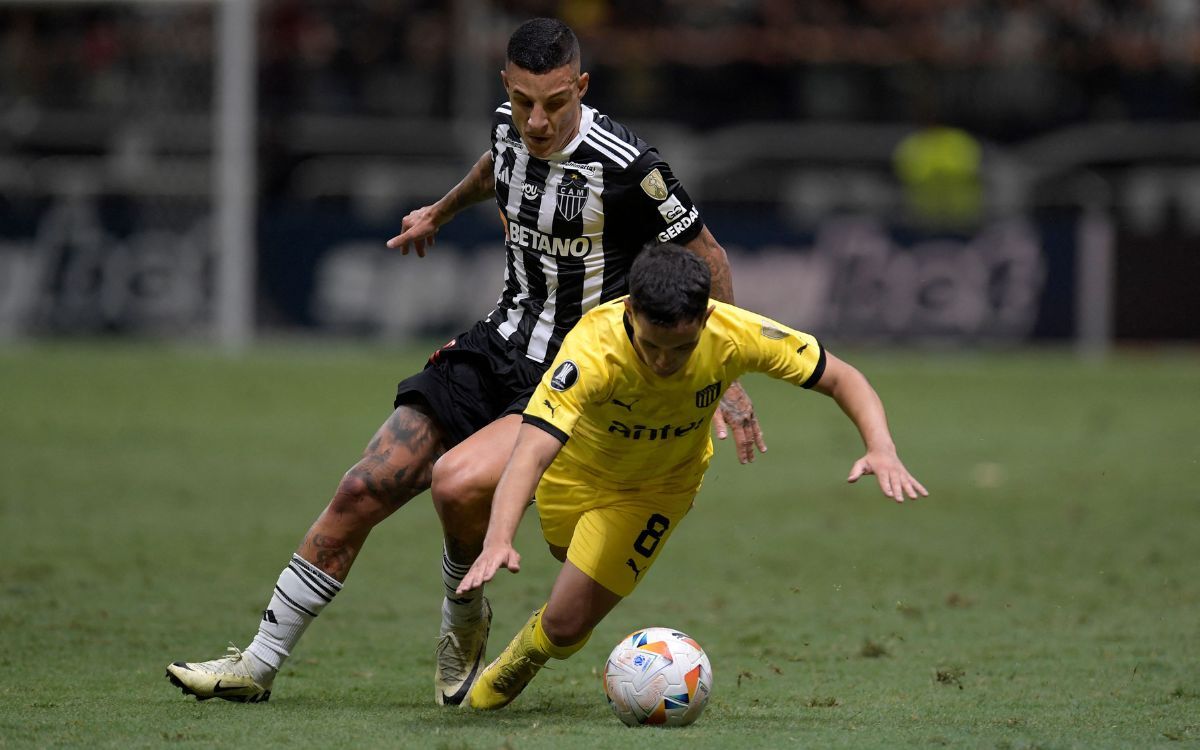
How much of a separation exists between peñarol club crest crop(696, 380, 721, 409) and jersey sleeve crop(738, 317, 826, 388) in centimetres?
12

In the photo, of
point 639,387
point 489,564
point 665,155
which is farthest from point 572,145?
point 665,155

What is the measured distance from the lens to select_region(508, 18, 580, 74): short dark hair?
18.3 ft

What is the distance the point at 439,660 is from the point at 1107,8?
18915 millimetres

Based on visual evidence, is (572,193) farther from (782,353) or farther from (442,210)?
(782,353)

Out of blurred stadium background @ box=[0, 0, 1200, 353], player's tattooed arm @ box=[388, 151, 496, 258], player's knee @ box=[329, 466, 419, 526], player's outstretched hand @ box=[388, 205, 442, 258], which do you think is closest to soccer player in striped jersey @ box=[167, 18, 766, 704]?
player's knee @ box=[329, 466, 419, 526]

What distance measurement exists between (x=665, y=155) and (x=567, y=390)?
15799mm

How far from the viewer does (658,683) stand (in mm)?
5227

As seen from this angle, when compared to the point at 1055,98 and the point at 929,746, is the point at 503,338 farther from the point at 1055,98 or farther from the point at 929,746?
the point at 1055,98

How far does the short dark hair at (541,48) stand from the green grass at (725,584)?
6.99 feet

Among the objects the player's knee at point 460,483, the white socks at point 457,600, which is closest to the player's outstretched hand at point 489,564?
the player's knee at point 460,483

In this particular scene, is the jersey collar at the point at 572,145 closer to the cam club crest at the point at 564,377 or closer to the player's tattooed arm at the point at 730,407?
the player's tattooed arm at the point at 730,407

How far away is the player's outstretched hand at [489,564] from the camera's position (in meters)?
4.60

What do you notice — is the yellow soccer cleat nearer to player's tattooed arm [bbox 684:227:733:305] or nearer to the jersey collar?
player's tattooed arm [bbox 684:227:733:305]

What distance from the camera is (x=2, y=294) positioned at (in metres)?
19.8
